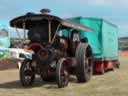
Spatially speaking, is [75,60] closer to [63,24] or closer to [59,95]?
[63,24]

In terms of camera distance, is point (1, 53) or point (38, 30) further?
point (1, 53)

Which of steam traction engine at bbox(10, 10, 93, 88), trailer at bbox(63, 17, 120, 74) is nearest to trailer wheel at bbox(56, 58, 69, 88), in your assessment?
steam traction engine at bbox(10, 10, 93, 88)

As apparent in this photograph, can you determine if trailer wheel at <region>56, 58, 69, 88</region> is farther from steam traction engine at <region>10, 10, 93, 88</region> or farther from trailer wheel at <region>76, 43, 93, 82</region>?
trailer wheel at <region>76, 43, 93, 82</region>

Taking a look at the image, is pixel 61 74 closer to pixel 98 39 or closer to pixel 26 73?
pixel 26 73

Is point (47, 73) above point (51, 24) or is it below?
→ below

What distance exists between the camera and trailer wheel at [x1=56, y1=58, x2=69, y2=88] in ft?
48.5

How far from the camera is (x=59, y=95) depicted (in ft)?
43.0

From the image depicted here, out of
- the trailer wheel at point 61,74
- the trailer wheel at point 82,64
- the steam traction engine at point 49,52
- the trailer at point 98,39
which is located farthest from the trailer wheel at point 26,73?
the trailer at point 98,39

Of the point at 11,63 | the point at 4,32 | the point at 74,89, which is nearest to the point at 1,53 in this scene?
the point at 11,63

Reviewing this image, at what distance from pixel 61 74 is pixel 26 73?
1.66 meters

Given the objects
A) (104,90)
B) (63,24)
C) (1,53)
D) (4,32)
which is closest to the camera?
(104,90)

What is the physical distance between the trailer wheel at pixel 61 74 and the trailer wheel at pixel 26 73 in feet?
4.56

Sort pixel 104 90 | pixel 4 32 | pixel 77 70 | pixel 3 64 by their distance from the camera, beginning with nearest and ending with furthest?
pixel 104 90 → pixel 77 70 → pixel 3 64 → pixel 4 32

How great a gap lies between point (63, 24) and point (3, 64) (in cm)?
1339
